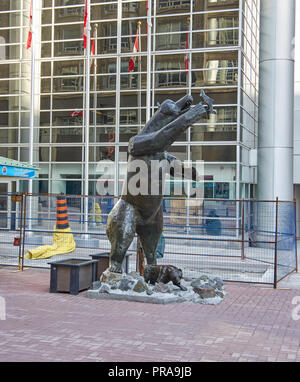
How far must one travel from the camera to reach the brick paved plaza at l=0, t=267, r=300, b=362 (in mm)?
5828

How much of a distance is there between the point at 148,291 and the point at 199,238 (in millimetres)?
3597

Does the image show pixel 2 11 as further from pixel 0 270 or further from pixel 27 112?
pixel 0 270

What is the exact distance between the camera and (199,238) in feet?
39.5

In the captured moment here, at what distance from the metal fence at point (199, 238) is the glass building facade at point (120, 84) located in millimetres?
1534

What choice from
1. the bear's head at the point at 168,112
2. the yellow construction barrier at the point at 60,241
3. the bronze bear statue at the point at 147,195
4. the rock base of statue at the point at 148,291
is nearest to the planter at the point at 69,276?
the rock base of statue at the point at 148,291

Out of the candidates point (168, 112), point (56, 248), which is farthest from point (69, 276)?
point (56, 248)

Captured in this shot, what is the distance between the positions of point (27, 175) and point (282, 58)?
9.36 m

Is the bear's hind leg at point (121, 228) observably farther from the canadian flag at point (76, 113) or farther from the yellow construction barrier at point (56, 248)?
the canadian flag at point (76, 113)

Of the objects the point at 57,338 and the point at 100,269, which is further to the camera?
the point at 100,269

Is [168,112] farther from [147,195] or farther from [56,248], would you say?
[56,248]

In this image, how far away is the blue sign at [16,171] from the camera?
13483mm

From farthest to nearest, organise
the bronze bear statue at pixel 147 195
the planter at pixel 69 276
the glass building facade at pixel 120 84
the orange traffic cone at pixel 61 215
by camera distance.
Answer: the glass building facade at pixel 120 84 → the orange traffic cone at pixel 61 215 → the planter at pixel 69 276 → the bronze bear statue at pixel 147 195
